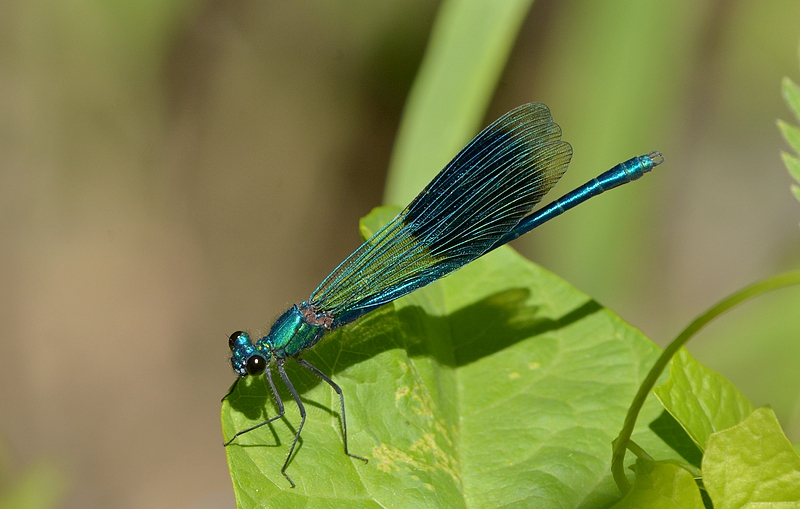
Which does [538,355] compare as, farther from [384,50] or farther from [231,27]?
[231,27]

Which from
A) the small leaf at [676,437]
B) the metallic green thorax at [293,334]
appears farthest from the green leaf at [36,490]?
the small leaf at [676,437]

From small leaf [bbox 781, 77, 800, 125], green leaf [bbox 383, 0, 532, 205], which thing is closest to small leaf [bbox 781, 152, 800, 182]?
small leaf [bbox 781, 77, 800, 125]

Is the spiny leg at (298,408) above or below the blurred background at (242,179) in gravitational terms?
below

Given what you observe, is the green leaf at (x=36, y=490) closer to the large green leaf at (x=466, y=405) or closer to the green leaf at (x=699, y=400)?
the large green leaf at (x=466, y=405)

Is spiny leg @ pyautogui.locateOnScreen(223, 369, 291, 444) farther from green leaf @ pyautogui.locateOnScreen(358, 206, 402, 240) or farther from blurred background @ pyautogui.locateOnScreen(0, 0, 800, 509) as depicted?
blurred background @ pyautogui.locateOnScreen(0, 0, 800, 509)

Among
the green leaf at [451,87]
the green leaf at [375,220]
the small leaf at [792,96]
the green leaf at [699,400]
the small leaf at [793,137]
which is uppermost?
the green leaf at [451,87]

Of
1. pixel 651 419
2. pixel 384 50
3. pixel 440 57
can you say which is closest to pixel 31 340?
pixel 384 50
